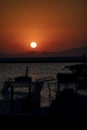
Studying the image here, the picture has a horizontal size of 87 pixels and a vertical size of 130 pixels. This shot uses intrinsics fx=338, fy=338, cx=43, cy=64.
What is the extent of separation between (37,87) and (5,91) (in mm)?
2610

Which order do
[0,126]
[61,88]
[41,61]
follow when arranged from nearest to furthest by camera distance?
[0,126] < [41,61] < [61,88]

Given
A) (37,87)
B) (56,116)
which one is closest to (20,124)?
(56,116)

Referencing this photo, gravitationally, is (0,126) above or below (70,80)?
below

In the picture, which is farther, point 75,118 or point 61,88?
point 61,88

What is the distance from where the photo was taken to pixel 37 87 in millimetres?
14547

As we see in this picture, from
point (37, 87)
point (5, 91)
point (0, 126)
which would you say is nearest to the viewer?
point (0, 126)

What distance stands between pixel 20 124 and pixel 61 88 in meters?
5.73

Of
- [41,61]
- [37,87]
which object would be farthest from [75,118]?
[37,87]

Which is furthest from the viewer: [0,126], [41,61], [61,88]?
[61,88]

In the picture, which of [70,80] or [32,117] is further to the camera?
[70,80]

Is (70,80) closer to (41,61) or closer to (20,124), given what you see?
Result: (41,61)

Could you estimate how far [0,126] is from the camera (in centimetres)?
322

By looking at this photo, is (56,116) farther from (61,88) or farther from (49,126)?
(61,88)

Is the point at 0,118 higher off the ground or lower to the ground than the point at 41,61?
lower
